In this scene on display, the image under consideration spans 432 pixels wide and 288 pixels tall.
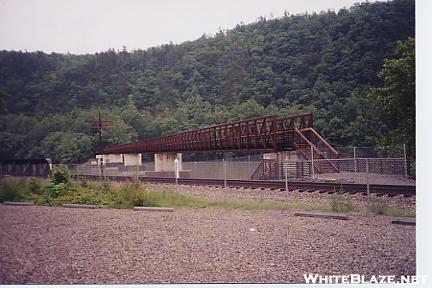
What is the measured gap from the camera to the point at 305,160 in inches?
373

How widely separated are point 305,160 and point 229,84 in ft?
8.88

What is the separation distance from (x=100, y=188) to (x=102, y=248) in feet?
14.6

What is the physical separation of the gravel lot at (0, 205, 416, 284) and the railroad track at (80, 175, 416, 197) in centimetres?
154

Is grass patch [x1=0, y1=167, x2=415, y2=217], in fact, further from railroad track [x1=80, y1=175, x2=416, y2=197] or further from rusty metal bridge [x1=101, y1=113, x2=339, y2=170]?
rusty metal bridge [x1=101, y1=113, x2=339, y2=170]

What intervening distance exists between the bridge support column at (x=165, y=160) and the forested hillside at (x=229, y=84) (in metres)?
0.95

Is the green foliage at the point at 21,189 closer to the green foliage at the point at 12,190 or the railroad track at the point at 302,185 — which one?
the green foliage at the point at 12,190

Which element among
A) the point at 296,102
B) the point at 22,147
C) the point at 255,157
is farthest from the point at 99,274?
the point at 255,157

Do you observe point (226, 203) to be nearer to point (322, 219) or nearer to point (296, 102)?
point (322, 219)

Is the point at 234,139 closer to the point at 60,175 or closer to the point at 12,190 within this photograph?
the point at 60,175

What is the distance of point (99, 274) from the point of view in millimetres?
4578

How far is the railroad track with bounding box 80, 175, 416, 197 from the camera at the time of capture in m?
7.72

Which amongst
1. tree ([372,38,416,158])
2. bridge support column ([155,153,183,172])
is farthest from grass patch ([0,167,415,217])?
bridge support column ([155,153,183,172])

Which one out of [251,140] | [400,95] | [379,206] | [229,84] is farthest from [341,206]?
[251,140]

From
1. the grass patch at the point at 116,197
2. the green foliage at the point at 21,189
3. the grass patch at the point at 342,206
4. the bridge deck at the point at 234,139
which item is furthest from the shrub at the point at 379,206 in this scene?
the green foliage at the point at 21,189
